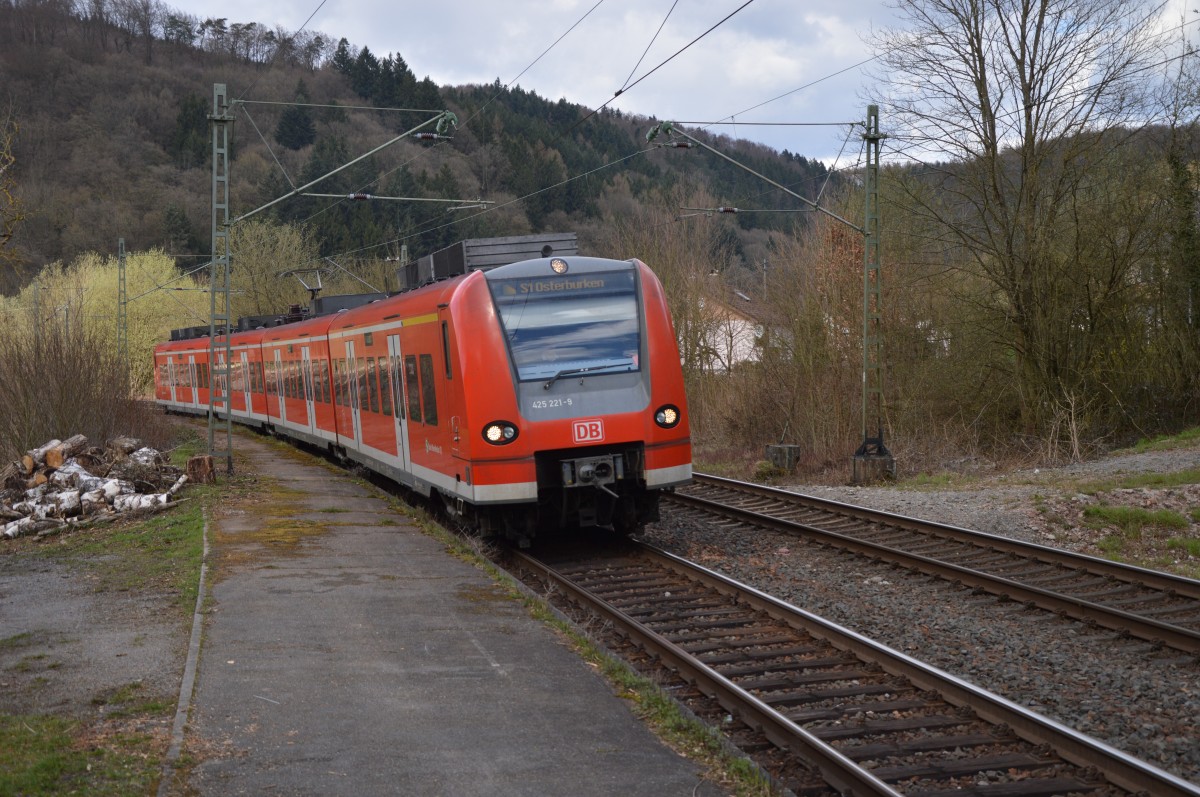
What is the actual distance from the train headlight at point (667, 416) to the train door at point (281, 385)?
17.8 meters

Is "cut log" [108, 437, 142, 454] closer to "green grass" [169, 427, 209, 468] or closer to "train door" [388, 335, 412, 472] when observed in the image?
"green grass" [169, 427, 209, 468]

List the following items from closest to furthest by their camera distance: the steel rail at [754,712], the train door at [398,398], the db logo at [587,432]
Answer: the steel rail at [754,712] → the db logo at [587,432] → the train door at [398,398]

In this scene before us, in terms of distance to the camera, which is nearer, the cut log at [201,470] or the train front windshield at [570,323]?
the train front windshield at [570,323]

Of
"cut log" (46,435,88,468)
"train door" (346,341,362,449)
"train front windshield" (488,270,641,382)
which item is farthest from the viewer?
"cut log" (46,435,88,468)

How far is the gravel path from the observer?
22.7ft

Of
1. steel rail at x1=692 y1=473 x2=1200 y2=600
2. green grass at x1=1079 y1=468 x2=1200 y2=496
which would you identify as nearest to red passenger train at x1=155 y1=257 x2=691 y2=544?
steel rail at x1=692 y1=473 x2=1200 y2=600

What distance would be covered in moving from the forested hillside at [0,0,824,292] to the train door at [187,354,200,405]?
18.7 m

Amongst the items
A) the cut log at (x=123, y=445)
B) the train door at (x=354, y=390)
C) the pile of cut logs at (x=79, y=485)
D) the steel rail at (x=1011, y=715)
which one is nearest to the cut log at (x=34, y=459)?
the pile of cut logs at (x=79, y=485)

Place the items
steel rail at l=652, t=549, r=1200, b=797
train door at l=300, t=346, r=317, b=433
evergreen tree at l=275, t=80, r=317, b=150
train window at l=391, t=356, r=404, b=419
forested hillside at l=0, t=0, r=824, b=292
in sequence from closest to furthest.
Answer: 1. steel rail at l=652, t=549, r=1200, b=797
2. train window at l=391, t=356, r=404, b=419
3. train door at l=300, t=346, r=317, b=433
4. forested hillside at l=0, t=0, r=824, b=292
5. evergreen tree at l=275, t=80, r=317, b=150

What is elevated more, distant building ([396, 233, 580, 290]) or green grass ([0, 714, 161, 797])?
distant building ([396, 233, 580, 290])

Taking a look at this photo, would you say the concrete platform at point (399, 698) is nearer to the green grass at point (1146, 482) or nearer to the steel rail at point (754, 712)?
the steel rail at point (754, 712)

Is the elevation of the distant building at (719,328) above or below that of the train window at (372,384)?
above

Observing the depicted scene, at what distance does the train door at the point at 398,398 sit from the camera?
49.4ft

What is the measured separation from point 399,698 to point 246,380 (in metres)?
29.0
